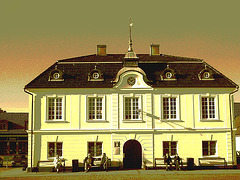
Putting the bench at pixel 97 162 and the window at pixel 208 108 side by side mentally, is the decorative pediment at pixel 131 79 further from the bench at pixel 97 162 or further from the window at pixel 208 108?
the bench at pixel 97 162

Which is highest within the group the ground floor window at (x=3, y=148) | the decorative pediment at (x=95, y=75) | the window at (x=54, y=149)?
the decorative pediment at (x=95, y=75)

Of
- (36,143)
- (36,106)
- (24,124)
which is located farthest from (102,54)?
(24,124)

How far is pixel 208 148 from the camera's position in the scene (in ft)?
88.8

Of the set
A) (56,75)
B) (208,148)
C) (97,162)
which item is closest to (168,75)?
(208,148)

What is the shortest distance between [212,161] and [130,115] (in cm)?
751

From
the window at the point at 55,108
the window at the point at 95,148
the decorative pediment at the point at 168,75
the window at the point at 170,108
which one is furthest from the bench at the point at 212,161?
the window at the point at 55,108

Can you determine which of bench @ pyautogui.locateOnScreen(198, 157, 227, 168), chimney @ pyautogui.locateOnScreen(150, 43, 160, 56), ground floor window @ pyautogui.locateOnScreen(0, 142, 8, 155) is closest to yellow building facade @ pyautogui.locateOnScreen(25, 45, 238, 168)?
bench @ pyautogui.locateOnScreen(198, 157, 227, 168)

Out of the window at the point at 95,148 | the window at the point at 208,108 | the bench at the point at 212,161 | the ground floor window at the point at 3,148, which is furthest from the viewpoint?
the ground floor window at the point at 3,148

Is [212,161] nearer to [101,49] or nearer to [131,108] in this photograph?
[131,108]

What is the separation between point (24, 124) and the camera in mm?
53688

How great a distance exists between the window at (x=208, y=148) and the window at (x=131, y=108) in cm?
592

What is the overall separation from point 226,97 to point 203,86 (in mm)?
2212

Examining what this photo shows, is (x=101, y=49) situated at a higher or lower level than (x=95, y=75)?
higher

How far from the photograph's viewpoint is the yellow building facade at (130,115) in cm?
2678
